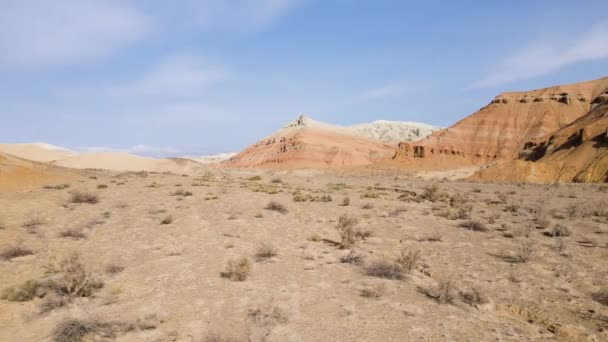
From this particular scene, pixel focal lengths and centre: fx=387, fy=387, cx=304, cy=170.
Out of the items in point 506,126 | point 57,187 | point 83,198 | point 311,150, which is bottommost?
point 83,198

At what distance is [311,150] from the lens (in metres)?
90.9

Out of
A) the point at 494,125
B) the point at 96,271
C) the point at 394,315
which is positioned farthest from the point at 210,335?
the point at 494,125

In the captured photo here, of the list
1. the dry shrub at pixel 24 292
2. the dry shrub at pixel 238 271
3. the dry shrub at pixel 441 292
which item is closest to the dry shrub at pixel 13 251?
the dry shrub at pixel 24 292

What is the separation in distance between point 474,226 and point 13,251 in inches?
459

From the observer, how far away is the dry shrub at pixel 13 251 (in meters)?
7.64

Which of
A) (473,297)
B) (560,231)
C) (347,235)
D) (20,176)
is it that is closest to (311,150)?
(20,176)

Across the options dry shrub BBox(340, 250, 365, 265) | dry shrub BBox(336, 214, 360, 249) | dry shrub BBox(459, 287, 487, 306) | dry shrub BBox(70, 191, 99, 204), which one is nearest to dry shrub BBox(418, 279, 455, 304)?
dry shrub BBox(459, 287, 487, 306)

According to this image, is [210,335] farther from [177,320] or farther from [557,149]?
[557,149]

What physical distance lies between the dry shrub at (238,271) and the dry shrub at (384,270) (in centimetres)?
224

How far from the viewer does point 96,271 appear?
23.5ft

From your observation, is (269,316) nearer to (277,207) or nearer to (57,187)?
(277,207)

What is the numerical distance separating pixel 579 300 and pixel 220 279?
5.91m

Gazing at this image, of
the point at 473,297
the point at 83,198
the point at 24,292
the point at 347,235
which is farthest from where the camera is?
the point at 83,198

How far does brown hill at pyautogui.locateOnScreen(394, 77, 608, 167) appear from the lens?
72125 millimetres
